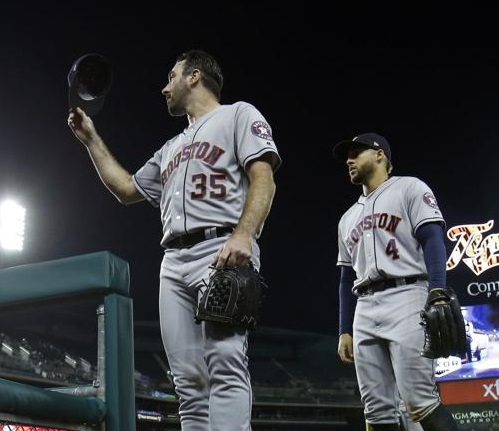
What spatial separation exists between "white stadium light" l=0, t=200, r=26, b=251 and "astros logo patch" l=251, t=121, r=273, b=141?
16.3m

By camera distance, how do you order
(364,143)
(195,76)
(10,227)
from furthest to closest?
(10,227) → (364,143) → (195,76)

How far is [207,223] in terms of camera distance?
225 cm

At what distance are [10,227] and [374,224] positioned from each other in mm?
15647

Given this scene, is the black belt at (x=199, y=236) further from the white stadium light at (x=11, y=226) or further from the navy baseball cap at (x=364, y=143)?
the white stadium light at (x=11, y=226)

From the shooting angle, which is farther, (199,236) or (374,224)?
(374,224)

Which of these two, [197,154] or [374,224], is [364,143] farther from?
[197,154]

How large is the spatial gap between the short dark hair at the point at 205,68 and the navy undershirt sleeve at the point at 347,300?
1.53 m

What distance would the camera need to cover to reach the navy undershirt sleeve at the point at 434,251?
2984 mm

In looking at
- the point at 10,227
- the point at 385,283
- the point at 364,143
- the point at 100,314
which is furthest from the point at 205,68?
the point at 10,227

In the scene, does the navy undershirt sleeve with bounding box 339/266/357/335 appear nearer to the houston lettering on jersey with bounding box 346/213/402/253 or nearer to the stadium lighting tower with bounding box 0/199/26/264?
the houston lettering on jersey with bounding box 346/213/402/253

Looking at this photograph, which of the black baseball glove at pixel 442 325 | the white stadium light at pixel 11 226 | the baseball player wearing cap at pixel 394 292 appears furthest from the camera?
the white stadium light at pixel 11 226

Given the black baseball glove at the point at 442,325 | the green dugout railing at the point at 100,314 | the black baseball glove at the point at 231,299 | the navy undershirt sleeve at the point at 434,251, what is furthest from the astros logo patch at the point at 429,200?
the green dugout railing at the point at 100,314

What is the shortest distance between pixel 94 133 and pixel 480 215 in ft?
83.0

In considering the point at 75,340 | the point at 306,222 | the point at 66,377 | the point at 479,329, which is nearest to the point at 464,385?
the point at 479,329
